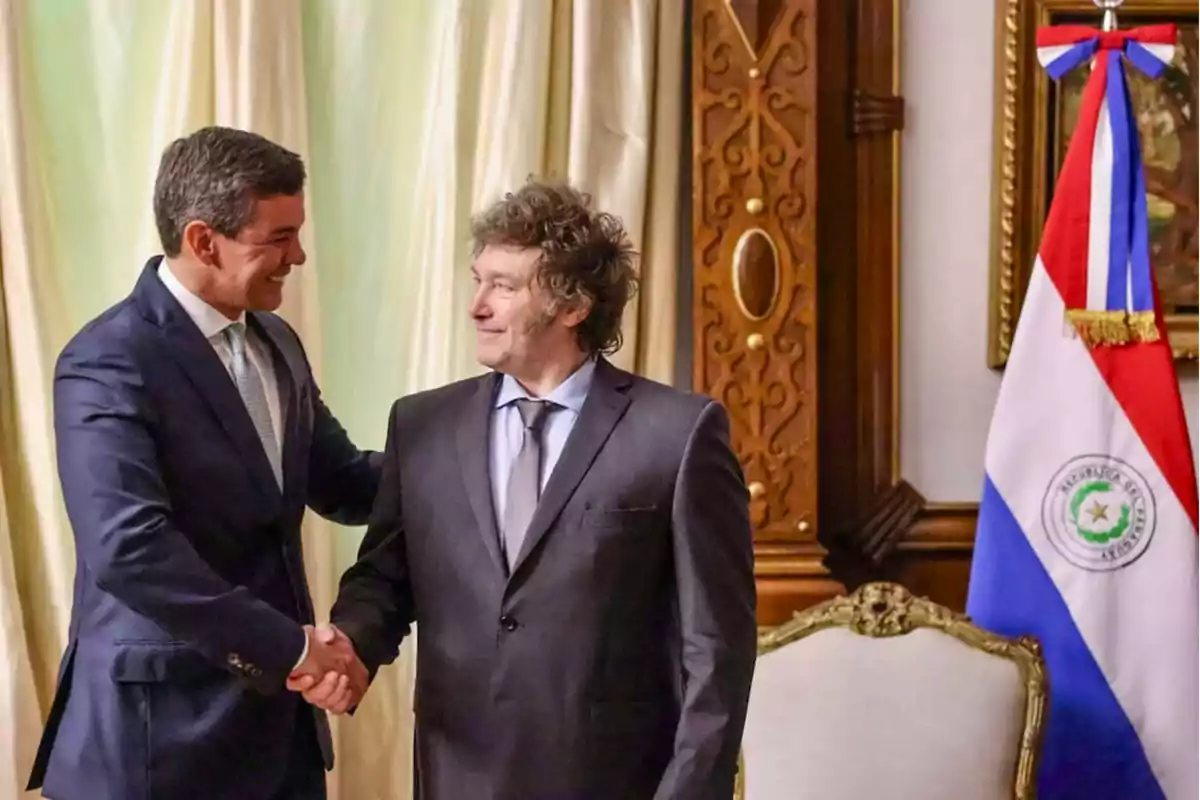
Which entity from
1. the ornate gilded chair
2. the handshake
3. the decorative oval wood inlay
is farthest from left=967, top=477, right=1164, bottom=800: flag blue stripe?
the handshake

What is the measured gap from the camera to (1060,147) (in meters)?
2.58

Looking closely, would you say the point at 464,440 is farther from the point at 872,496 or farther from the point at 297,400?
the point at 872,496

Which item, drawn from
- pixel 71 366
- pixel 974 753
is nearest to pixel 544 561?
pixel 71 366

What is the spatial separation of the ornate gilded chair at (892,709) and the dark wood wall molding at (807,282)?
0.80 ft

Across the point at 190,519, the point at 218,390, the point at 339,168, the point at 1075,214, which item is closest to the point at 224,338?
the point at 218,390

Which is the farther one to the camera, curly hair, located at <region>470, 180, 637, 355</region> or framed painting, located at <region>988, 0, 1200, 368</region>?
framed painting, located at <region>988, 0, 1200, 368</region>

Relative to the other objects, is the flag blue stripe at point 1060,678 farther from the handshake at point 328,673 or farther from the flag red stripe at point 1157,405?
the handshake at point 328,673

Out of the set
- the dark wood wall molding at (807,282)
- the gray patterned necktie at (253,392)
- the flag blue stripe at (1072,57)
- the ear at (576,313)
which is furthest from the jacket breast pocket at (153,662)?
the flag blue stripe at (1072,57)

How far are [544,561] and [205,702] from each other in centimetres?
48

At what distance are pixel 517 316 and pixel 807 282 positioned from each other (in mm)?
961

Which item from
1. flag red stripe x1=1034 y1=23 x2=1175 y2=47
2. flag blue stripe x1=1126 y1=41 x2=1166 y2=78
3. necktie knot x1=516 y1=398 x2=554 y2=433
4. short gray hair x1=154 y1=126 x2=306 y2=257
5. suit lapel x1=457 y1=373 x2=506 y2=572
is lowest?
suit lapel x1=457 y1=373 x2=506 y2=572

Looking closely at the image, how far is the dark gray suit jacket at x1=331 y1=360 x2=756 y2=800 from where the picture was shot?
61.7 inches

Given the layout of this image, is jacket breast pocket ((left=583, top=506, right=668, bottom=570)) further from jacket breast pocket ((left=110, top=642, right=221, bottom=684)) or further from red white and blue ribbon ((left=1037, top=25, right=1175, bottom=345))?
red white and blue ribbon ((left=1037, top=25, right=1175, bottom=345))

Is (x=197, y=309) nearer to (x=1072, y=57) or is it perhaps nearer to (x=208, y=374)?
(x=208, y=374)
